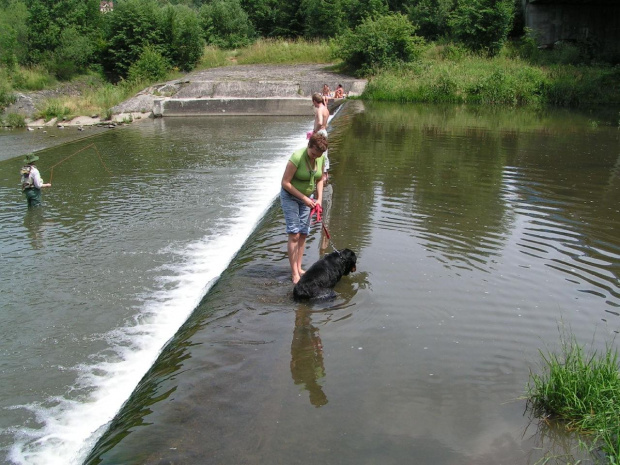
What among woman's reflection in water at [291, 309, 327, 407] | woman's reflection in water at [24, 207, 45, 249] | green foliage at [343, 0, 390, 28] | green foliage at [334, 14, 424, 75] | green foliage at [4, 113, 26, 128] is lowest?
woman's reflection in water at [291, 309, 327, 407]

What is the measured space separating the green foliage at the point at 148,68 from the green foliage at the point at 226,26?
9.93m

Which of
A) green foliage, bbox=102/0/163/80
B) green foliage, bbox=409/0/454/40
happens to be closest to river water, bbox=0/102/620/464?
green foliage, bbox=102/0/163/80

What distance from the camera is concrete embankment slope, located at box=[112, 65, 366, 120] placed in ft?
96.3

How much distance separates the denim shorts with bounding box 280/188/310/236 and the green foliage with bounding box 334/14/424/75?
94.9 feet

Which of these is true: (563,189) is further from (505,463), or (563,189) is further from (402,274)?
(505,463)

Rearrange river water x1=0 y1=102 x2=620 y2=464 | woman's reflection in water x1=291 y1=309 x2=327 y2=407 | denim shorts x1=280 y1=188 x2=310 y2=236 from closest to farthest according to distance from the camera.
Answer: river water x1=0 y1=102 x2=620 y2=464
woman's reflection in water x1=291 y1=309 x2=327 y2=407
denim shorts x1=280 y1=188 x2=310 y2=236

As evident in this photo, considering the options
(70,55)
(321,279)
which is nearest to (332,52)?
(70,55)

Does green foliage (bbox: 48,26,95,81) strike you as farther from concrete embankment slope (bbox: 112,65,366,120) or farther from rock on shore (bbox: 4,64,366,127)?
concrete embankment slope (bbox: 112,65,366,120)

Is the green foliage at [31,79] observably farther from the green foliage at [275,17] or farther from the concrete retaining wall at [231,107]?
the green foliage at [275,17]

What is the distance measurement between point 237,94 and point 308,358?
90.6 feet

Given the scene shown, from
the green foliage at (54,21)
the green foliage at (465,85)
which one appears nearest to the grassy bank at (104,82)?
the green foliage at (54,21)

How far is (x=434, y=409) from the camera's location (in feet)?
14.2

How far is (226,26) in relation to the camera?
47.4 m

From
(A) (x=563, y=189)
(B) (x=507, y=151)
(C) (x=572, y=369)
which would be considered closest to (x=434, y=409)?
(C) (x=572, y=369)
